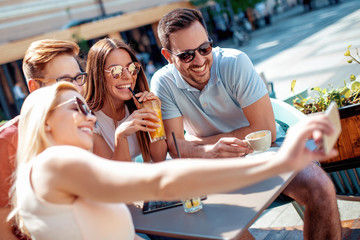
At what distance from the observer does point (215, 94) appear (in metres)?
2.74

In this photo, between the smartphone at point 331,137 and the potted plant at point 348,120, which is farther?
the potted plant at point 348,120

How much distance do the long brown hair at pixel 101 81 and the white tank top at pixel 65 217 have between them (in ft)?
3.87

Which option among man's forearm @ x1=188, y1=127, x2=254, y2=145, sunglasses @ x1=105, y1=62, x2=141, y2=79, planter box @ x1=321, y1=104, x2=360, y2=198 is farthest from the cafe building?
planter box @ x1=321, y1=104, x2=360, y2=198

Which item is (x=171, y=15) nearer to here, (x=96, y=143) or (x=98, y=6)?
(x=96, y=143)

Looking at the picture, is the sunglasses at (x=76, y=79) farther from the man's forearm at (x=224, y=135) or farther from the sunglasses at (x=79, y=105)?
the sunglasses at (x=79, y=105)

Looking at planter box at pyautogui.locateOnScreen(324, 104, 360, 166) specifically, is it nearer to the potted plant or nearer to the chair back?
the potted plant

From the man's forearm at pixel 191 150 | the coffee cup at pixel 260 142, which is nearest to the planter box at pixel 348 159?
the coffee cup at pixel 260 142

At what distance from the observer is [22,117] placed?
1.57 meters

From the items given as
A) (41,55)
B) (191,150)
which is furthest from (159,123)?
(41,55)

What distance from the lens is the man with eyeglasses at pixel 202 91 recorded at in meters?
2.57

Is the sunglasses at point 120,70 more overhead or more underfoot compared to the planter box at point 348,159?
more overhead

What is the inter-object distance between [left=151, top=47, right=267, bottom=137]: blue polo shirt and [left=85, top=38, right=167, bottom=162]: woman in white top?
8.9 inches

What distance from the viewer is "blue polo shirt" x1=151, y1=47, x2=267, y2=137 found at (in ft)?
8.64

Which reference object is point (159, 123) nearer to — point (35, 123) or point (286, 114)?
point (35, 123)
